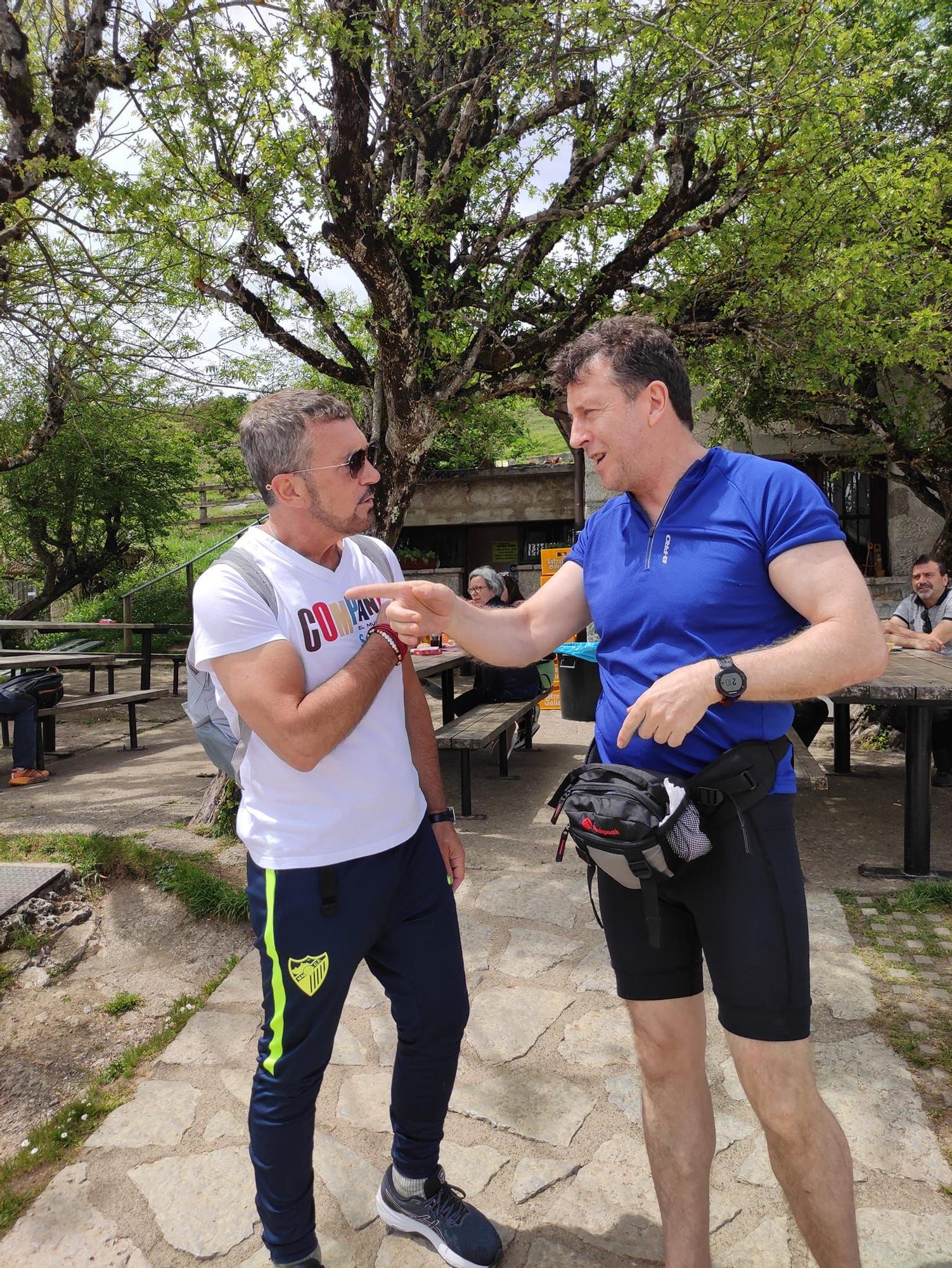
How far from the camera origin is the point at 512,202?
6289 mm

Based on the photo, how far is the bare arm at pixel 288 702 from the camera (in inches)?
71.4

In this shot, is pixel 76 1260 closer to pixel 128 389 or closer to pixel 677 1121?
pixel 677 1121

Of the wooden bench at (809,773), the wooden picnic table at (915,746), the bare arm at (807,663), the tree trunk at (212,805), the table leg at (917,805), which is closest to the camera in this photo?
the bare arm at (807,663)

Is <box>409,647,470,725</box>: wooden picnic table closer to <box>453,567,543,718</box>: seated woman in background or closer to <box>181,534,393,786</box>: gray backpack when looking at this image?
<box>453,567,543,718</box>: seated woman in background

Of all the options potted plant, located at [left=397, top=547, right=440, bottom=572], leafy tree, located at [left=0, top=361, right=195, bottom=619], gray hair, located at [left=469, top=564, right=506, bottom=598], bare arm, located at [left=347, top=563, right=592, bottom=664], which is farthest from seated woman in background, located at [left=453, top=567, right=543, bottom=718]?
leafy tree, located at [left=0, top=361, right=195, bottom=619]

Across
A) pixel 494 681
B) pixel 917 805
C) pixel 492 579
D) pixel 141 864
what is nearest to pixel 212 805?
pixel 141 864

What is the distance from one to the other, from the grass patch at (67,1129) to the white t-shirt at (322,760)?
132cm

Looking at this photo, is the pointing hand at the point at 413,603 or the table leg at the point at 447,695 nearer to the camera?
the pointing hand at the point at 413,603

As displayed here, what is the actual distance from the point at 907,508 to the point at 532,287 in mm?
6532

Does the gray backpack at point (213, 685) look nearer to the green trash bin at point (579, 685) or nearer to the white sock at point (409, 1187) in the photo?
the white sock at point (409, 1187)

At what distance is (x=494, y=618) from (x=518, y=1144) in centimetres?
154

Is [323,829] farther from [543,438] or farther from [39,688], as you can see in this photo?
[543,438]

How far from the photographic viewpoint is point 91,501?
51.2 ft

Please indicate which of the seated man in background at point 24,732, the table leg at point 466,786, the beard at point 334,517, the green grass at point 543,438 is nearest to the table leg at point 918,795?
the table leg at point 466,786
